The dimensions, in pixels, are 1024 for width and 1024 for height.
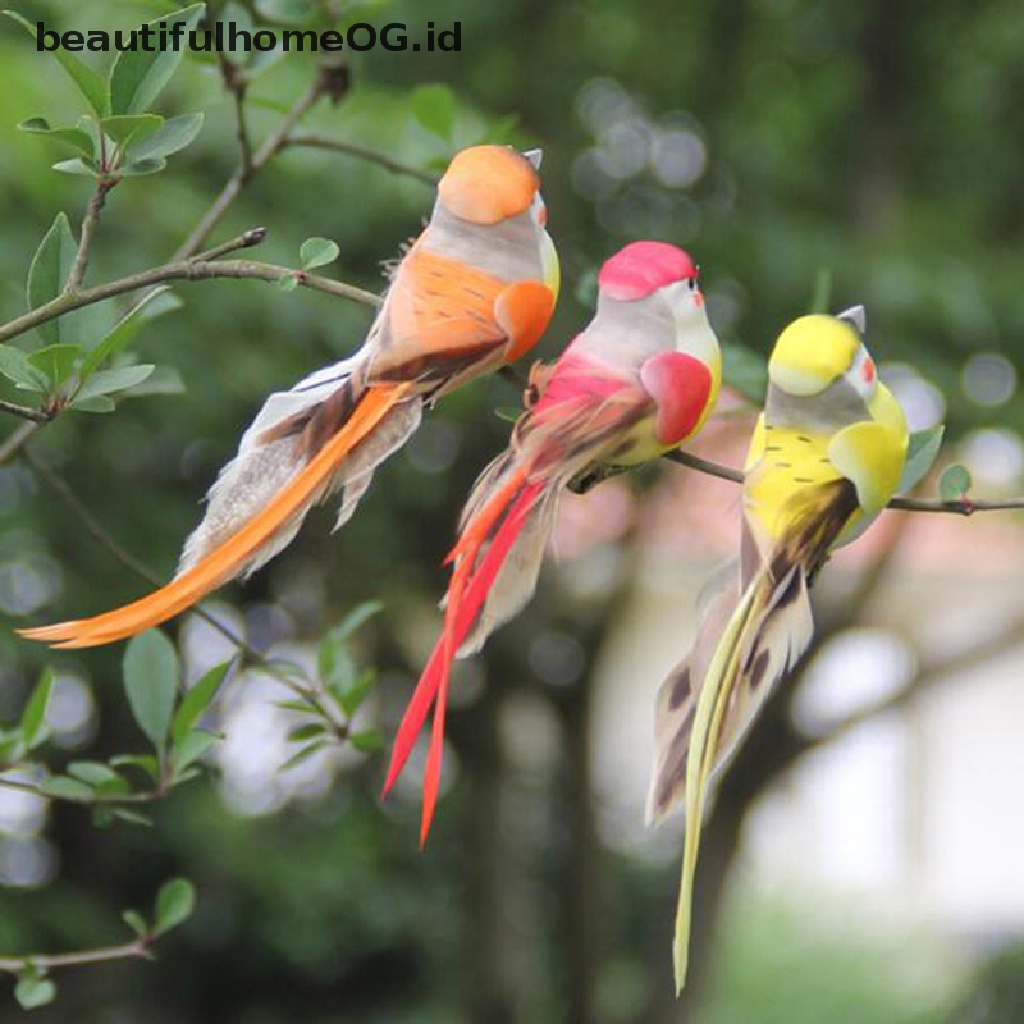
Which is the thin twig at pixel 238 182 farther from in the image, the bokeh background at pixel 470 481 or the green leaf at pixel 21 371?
the green leaf at pixel 21 371

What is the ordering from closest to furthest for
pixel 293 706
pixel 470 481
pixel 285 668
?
pixel 293 706
pixel 285 668
pixel 470 481

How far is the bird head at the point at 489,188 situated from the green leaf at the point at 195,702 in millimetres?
336

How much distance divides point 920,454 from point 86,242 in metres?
0.32

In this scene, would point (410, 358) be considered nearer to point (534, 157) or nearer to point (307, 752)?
point (534, 157)

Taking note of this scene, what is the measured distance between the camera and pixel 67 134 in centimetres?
57

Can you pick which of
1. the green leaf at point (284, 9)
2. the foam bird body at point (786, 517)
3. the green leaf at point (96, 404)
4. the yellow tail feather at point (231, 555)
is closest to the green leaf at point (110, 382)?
the green leaf at point (96, 404)

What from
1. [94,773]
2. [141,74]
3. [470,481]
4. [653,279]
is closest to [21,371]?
[141,74]

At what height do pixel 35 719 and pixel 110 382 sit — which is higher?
pixel 110 382

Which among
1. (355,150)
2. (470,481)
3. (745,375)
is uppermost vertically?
(355,150)

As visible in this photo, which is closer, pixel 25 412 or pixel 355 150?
pixel 25 412

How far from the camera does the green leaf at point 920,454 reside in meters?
0.65

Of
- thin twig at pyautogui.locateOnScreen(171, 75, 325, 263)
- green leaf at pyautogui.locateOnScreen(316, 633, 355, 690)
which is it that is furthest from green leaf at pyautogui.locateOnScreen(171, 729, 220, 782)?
thin twig at pyautogui.locateOnScreen(171, 75, 325, 263)

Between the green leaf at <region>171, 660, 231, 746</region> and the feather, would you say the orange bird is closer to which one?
the feather

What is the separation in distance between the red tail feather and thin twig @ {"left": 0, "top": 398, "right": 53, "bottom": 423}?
0.16 metres
